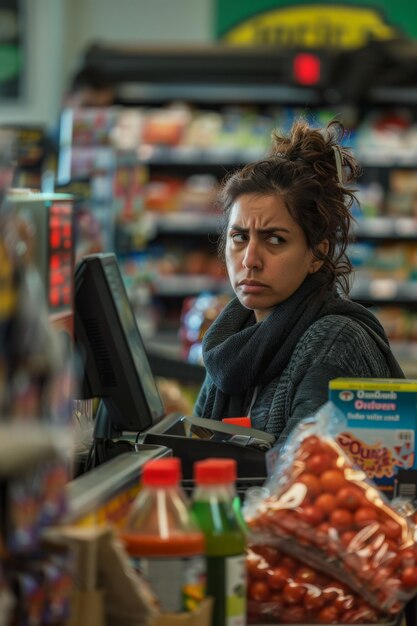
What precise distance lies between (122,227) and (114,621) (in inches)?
238

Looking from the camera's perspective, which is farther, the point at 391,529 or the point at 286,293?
the point at 286,293

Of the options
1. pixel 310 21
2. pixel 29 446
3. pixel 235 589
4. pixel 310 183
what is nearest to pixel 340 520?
pixel 235 589

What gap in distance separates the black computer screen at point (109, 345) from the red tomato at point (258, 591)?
27.3 inches

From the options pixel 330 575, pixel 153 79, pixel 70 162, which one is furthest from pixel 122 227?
pixel 330 575

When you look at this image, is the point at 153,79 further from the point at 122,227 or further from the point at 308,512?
the point at 308,512

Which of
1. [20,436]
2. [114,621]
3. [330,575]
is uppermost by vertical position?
[20,436]

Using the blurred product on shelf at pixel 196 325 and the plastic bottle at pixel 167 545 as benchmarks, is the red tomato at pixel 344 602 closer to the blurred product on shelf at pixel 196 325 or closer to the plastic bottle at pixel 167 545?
the plastic bottle at pixel 167 545

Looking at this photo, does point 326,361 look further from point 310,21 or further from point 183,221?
point 310,21

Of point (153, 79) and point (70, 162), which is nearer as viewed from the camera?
point (70, 162)

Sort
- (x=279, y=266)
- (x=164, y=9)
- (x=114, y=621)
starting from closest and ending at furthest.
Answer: (x=114, y=621)
(x=279, y=266)
(x=164, y=9)

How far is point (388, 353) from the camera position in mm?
2602

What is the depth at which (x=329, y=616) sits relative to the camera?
162cm

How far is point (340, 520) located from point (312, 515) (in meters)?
0.04

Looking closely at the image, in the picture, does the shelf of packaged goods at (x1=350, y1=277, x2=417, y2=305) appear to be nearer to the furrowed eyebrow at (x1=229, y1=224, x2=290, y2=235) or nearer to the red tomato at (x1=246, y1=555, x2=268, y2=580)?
the furrowed eyebrow at (x1=229, y1=224, x2=290, y2=235)
